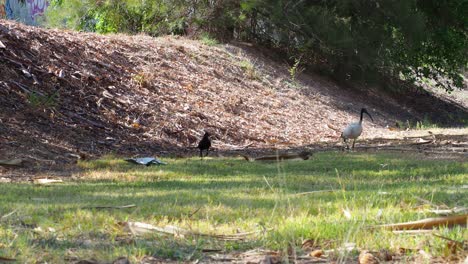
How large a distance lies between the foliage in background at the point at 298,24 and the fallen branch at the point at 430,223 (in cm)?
1932

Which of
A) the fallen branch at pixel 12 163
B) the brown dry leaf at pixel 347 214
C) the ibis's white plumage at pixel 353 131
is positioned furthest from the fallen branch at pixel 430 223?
the ibis's white plumage at pixel 353 131

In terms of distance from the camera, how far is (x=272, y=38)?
2784 centimetres

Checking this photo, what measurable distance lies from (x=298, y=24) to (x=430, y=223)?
20.5 m

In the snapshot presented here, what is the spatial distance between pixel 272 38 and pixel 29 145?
603 inches

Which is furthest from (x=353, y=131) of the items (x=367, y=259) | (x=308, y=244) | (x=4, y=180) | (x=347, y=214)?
(x=367, y=259)

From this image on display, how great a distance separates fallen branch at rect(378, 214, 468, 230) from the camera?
19.2 feet

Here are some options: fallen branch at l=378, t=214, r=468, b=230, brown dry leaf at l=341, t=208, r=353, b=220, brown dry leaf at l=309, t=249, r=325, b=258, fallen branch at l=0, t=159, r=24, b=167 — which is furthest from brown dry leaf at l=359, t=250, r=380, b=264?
fallen branch at l=0, t=159, r=24, b=167

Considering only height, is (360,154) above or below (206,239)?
below

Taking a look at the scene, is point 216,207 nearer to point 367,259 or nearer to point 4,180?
point 367,259

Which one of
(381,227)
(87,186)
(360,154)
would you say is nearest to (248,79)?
(360,154)

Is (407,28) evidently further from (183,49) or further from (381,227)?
(381,227)

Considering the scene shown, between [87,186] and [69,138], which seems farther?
[69,138]

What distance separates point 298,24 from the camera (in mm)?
26031

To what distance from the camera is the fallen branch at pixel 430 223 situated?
19.2 feet
